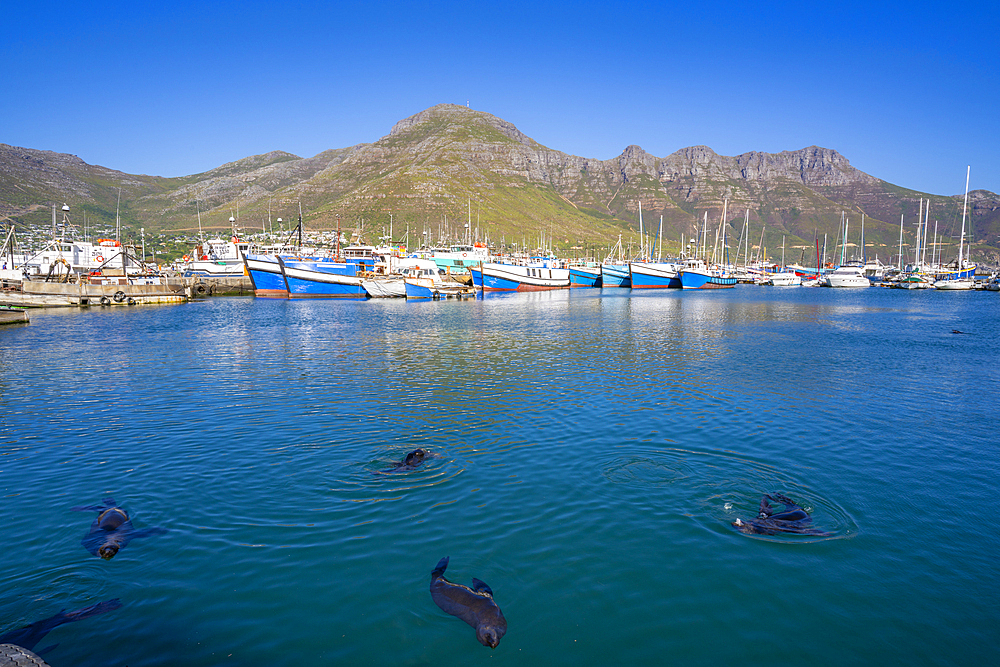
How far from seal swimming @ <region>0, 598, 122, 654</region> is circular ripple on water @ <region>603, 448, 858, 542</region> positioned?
10029 millimetres

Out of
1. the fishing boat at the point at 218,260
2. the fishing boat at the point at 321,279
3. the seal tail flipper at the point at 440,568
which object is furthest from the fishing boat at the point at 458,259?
the seal tail flipper at the point at 440,568

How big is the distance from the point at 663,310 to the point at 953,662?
62682 mm

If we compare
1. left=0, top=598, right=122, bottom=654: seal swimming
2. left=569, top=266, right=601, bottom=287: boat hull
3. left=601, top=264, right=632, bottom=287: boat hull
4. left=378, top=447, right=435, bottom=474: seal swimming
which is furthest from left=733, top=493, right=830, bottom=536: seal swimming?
left=569, top=266, right=601, bottom=287: boat hull

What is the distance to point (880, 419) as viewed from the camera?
1856cm

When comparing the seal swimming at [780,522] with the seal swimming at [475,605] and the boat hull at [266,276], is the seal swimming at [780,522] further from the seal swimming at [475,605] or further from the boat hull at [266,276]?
the boat hull at [266,276]

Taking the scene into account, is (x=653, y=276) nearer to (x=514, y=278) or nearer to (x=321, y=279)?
(x=514, y=278)

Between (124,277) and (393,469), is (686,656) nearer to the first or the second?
(393,469)

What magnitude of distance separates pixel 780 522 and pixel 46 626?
1251 centimetres

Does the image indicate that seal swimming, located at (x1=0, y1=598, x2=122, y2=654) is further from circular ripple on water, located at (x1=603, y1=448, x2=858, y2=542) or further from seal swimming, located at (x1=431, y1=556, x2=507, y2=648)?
circular ripple on water, located at (x1=603, y1=448, x2=858, y2=542)

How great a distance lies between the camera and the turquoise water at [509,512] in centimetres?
749

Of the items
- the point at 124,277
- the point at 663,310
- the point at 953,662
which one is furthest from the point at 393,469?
the point at 124,277

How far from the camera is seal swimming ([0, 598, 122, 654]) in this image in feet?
22.7

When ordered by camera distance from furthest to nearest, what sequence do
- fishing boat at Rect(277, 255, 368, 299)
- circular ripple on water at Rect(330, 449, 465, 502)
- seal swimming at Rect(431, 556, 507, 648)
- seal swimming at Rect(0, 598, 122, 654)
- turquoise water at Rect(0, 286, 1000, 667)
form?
fishing boat at Rect(277, 255, 368, 299)
circular ripple on water at Rect(330, 449, 465, 502)
turquoise water at Rect(0, 286, 1000, 667)
seal swimming at Rect(431, 556, 507, 648)
seal swimming at Rect(0, 598, 122, 654)

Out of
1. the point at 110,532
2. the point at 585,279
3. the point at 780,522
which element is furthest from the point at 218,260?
the point at 780,522
